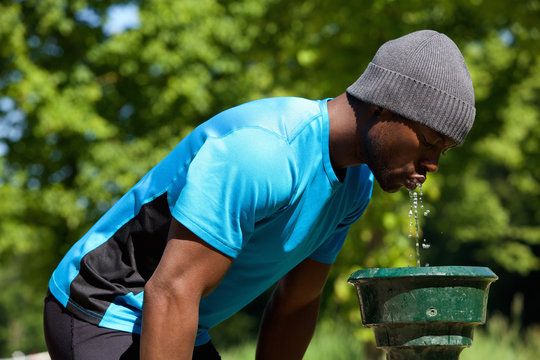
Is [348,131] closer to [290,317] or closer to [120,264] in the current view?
[120,264]

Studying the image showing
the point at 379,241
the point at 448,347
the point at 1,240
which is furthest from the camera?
the point at 1,240

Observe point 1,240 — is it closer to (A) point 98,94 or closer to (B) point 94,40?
(A) point 98,94

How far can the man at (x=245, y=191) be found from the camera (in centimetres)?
175

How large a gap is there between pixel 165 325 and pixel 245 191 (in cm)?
39

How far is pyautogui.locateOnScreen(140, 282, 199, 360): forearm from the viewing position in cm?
173

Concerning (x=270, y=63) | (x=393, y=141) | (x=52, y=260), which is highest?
(x=270, y=63)

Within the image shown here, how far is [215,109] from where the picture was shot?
1250 centimetres

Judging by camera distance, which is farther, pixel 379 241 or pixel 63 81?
pixel 63 81

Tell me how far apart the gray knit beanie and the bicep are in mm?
631

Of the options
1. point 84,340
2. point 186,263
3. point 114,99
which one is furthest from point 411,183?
point 114,99

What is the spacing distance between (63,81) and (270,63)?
4.29 meters

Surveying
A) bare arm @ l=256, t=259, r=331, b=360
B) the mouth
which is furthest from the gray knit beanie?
bare arm @ l=256, t=259, r=331, b=360

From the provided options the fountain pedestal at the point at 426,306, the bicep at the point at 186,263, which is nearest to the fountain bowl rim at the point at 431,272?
the fountain pedestal at the point at 426,306

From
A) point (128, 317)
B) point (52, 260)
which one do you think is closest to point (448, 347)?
point (128, 317)
